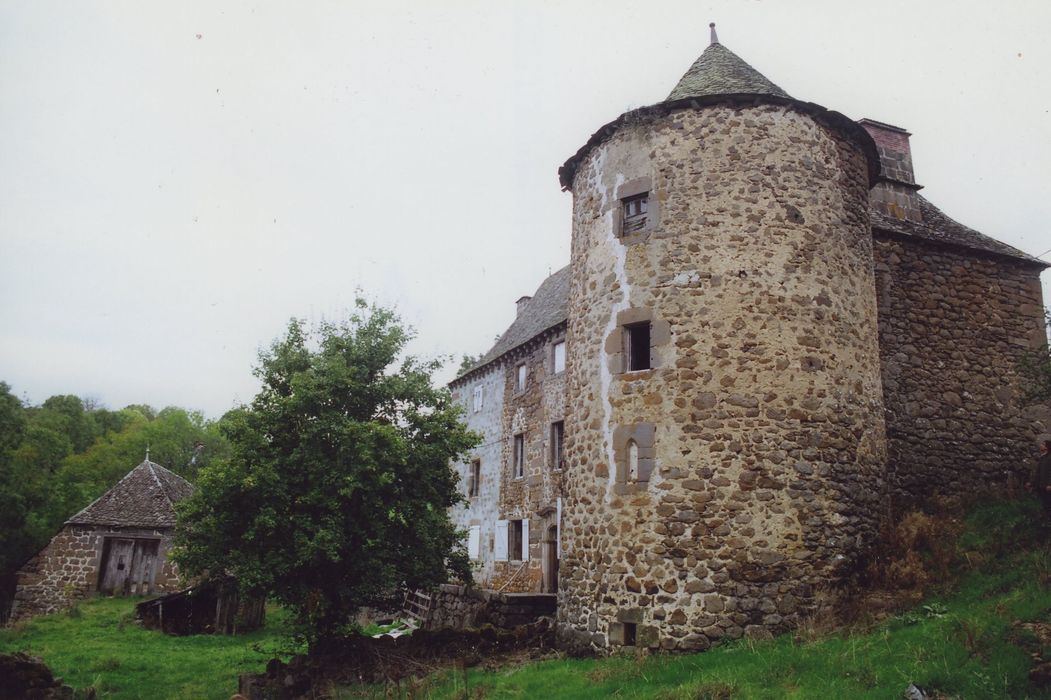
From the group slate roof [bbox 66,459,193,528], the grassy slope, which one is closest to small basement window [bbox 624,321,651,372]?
the grassy slope

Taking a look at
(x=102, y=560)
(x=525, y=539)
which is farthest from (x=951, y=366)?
(x=102, y=560)

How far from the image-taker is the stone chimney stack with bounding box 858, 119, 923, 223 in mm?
15938

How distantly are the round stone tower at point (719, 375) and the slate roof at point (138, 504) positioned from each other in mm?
18892

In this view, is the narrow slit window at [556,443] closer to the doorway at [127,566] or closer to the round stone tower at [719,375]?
the round stone tower at [719,375]

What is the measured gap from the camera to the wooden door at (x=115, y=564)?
25422mm

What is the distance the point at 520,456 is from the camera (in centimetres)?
2388

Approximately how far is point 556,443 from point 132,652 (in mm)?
11741

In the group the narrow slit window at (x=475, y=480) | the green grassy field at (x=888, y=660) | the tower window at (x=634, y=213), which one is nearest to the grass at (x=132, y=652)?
the green grassy field at (x=888, y=660)

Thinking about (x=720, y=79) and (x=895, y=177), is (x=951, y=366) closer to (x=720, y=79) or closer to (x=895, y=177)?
(x=895, y=177)

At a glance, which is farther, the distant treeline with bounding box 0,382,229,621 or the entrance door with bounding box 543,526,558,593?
the distant treeline with bounding box 0,382,229,621

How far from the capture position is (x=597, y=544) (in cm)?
1152

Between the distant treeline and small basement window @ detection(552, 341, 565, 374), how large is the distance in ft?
30.2

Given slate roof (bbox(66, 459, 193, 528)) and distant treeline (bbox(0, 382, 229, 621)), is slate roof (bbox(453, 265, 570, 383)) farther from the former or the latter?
slate roof (bbox(66, 459, 193, 528))

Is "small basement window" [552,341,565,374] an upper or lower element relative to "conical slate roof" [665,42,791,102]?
lower
